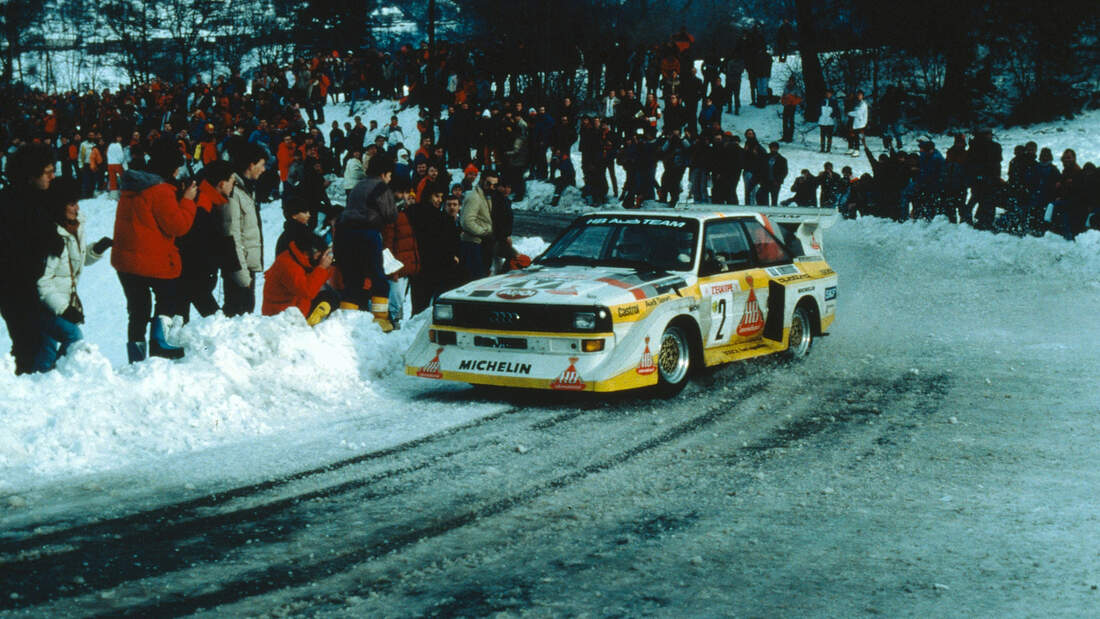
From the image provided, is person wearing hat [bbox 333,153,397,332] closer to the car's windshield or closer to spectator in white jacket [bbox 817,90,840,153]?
the car's windshield

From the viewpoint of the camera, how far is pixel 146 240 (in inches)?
325

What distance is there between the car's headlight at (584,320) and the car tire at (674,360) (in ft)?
2.16

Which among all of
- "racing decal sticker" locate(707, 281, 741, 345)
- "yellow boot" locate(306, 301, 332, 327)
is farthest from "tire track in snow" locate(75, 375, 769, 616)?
"yellow boot" locate(306, 301, 332, 327)

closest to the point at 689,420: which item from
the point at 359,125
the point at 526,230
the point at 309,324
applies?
the point at 309,324

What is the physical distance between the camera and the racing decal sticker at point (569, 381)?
782 cm

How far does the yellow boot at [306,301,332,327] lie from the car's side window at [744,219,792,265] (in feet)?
Result: 12.6

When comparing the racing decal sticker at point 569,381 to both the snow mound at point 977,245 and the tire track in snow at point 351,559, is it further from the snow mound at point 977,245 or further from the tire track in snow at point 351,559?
the snow mound at point 977,245

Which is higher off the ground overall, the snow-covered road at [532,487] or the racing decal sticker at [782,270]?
the racing decal sticker at [782,270]

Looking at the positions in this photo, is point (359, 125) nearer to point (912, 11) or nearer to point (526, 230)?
point (526, 230)

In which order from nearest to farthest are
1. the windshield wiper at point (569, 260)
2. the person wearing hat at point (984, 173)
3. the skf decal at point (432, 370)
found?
the skf decal at point (432, 370), the windshield wiper at point (569, 260), the person wearing hat at point (984, 173)

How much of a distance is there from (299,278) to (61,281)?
198 centimetres

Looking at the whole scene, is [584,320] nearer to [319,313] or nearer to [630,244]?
[630,244]

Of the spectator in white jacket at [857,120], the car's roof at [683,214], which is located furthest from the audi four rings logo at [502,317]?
the spectator in white jacket at [857,120]

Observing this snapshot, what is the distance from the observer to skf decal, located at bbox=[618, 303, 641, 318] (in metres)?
7.98
